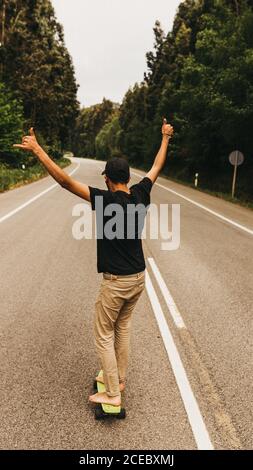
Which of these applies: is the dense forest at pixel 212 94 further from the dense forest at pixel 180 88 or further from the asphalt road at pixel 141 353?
the asphalt road at pixel 141 353

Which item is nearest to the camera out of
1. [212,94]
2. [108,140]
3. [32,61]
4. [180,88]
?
[212,94]

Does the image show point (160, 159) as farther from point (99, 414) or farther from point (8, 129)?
point (8, 129)

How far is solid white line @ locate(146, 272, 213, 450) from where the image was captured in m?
3.26

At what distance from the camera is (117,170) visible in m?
3.32

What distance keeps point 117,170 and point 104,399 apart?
1963mm

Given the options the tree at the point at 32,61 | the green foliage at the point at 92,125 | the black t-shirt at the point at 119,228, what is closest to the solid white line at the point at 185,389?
the black t-shirt at the point at 119,228

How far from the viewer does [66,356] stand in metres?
4.52

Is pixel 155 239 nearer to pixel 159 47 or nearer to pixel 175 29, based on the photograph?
pixel 175 29

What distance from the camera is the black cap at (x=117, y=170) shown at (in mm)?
3314

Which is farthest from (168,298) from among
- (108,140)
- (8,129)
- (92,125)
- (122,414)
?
(92,125)

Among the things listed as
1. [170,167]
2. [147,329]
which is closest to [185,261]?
[147,329]

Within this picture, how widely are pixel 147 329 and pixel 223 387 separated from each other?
1.46 m

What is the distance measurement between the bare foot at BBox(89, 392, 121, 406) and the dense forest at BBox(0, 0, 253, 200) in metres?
3.97

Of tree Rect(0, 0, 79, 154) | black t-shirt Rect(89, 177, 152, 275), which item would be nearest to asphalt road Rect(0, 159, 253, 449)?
black t-shirt Rect(89, 177, 152, 275)
